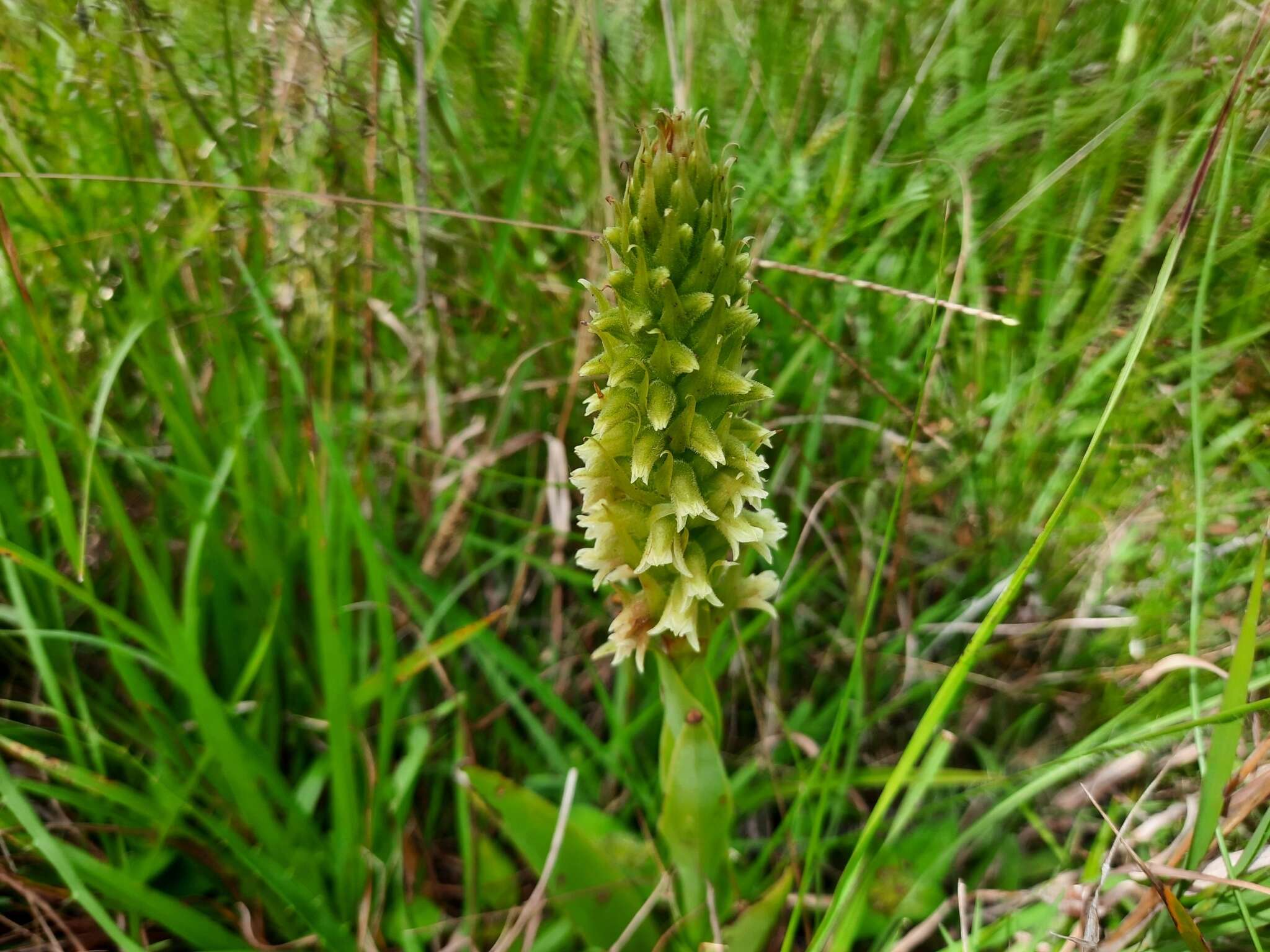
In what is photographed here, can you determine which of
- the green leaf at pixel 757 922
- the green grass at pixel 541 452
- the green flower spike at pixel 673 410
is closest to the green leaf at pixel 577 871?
the green grass at pixel 541 452

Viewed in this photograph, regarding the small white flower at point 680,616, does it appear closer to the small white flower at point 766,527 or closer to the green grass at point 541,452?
the small white flower at point 766,527

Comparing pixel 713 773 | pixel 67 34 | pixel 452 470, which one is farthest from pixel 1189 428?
pixel 67 34

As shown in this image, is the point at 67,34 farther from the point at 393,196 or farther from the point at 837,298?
the point at 837,298

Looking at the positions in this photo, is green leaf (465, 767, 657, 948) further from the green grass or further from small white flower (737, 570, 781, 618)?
small white flower (737, 570, 781, 618)

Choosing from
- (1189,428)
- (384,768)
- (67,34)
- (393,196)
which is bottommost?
(384,768)

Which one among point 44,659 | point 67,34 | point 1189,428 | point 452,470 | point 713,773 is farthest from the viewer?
point 452,470

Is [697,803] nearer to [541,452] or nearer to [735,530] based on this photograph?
[735,530]
